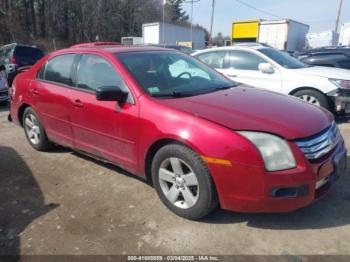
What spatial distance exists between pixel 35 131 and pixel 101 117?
1.90 m

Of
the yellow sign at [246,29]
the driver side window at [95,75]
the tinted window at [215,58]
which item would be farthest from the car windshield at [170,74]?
the yellow sign at [246,29]

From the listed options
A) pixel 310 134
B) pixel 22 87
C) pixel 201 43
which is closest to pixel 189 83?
pixel 310 134

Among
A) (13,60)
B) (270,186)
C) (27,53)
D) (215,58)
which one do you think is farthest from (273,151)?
(27,53)

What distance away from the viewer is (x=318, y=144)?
304 centimetres

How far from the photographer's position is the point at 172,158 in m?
3.23

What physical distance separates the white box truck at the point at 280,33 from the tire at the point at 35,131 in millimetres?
20785

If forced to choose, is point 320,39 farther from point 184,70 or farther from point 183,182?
point 183,182

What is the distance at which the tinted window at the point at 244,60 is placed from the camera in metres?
7.43

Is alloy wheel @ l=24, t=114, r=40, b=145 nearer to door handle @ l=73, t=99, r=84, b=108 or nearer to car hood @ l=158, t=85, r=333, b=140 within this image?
door handle @ l=73, t=99, r=84, b=108

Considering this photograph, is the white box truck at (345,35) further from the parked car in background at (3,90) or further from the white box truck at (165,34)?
the parked car in background at (3,90)

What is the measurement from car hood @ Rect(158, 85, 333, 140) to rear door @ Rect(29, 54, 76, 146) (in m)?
1.60

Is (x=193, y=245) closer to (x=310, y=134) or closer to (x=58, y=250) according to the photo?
(x=58, y=250)

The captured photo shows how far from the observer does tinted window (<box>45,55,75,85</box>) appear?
442 centimetres

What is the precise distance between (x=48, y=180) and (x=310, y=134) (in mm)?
3047
